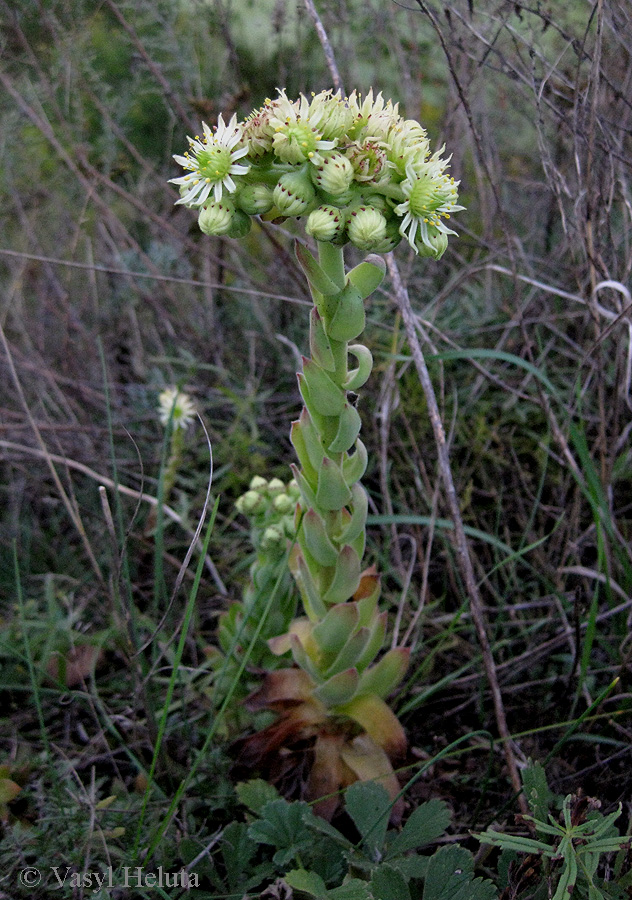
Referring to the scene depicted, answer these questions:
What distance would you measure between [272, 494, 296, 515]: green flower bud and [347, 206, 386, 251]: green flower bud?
0.76 meters

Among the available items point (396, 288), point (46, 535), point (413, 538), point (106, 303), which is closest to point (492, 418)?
point (413, 538)

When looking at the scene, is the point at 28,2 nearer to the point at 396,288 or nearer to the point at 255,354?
the point at 255,354

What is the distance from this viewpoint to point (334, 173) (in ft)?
3.89

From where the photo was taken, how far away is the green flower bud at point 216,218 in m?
1.25

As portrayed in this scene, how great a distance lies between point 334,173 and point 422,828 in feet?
4.10

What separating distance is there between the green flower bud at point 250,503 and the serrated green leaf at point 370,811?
70cm

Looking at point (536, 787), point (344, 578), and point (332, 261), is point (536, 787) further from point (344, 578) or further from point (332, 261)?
point (332, 261)

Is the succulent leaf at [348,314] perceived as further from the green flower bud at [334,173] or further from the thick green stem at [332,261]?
the green flower bud at [334,173]

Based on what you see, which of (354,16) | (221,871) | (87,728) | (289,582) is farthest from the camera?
(354,16)

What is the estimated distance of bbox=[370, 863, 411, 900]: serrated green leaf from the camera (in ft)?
3.83

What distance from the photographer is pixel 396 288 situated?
5.99 ft

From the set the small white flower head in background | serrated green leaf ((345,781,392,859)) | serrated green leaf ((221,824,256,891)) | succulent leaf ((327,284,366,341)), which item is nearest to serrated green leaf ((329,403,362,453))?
succulent leaf ((327,284,366,341))

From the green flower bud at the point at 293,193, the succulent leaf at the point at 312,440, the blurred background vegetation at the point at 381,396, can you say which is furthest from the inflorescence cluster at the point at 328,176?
the blurred background vegetation at the point at 381,396

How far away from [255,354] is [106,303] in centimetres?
88
